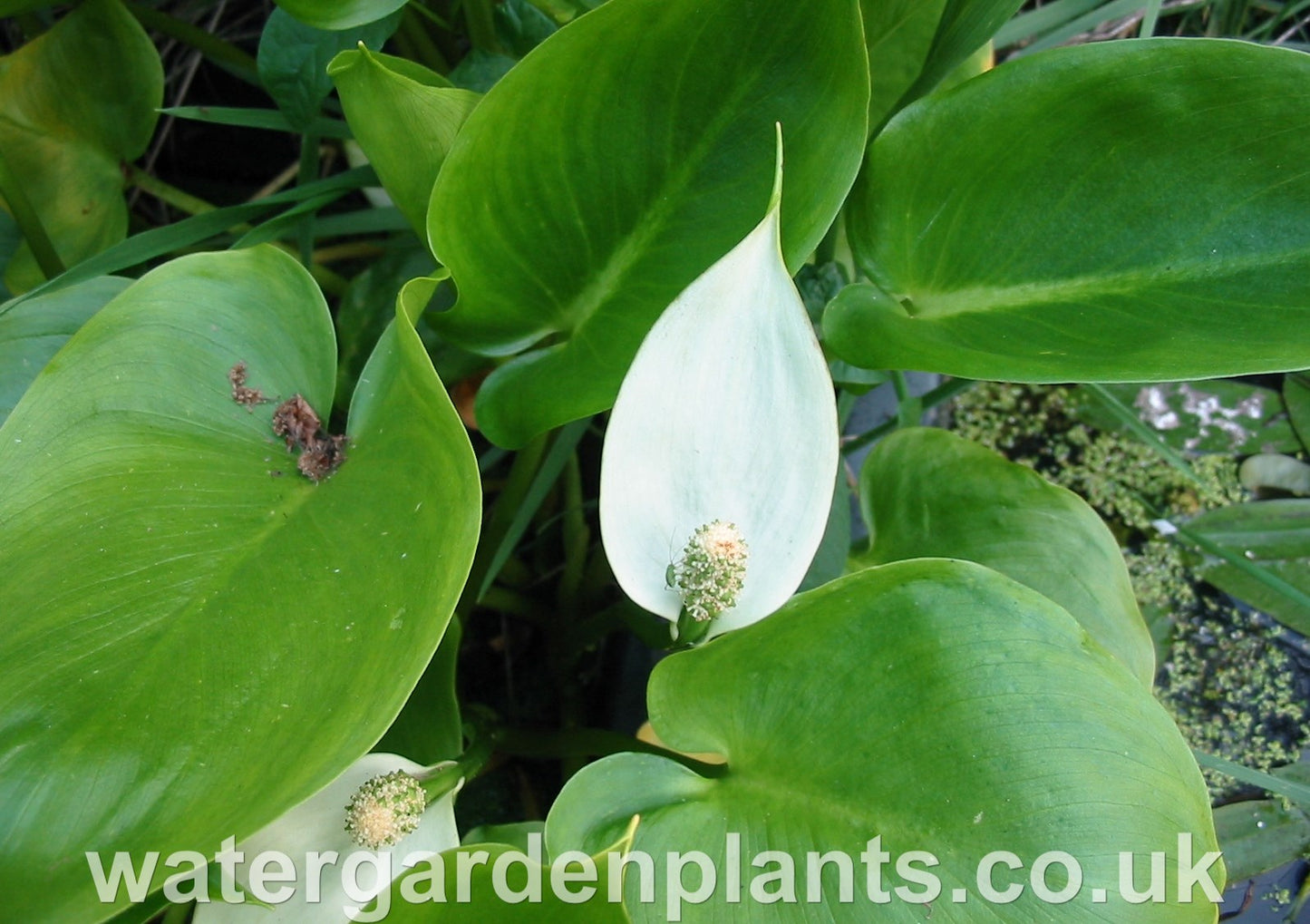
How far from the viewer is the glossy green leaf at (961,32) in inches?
19.0

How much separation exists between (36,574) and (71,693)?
55 millimetres

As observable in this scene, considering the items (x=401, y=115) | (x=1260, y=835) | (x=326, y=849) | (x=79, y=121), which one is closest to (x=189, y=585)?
(x=326, y=849)

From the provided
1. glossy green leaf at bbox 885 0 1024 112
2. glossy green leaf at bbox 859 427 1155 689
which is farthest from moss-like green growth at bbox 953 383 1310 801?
glossy green leaf at bbox 885 0 1024 112

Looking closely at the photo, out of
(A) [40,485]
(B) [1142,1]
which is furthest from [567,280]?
(B) [1142,1]

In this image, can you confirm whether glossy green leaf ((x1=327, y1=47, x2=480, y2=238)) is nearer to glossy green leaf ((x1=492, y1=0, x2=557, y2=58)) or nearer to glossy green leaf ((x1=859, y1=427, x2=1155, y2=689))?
glossy green leaf ((x1=492, y1=0, x2=557, y2=58))

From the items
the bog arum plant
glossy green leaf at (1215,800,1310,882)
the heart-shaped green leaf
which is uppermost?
the heart-shaped green leaf

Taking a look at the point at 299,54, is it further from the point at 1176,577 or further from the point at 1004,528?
the point at 1176,577

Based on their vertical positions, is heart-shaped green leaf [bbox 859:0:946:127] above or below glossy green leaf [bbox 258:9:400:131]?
below

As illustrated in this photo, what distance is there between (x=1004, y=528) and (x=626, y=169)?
301 mm

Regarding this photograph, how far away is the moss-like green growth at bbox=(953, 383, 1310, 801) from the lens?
762 millimetres

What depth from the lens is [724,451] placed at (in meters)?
0.40

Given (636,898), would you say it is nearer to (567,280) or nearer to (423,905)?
(423,905)

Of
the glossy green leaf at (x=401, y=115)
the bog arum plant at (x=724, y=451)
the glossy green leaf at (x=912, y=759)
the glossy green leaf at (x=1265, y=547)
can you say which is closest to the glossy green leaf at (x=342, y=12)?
the glossy green leaf at (x=401, y=115)

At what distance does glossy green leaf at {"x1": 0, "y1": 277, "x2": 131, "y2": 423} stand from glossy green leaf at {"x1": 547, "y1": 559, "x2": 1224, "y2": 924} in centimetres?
38
